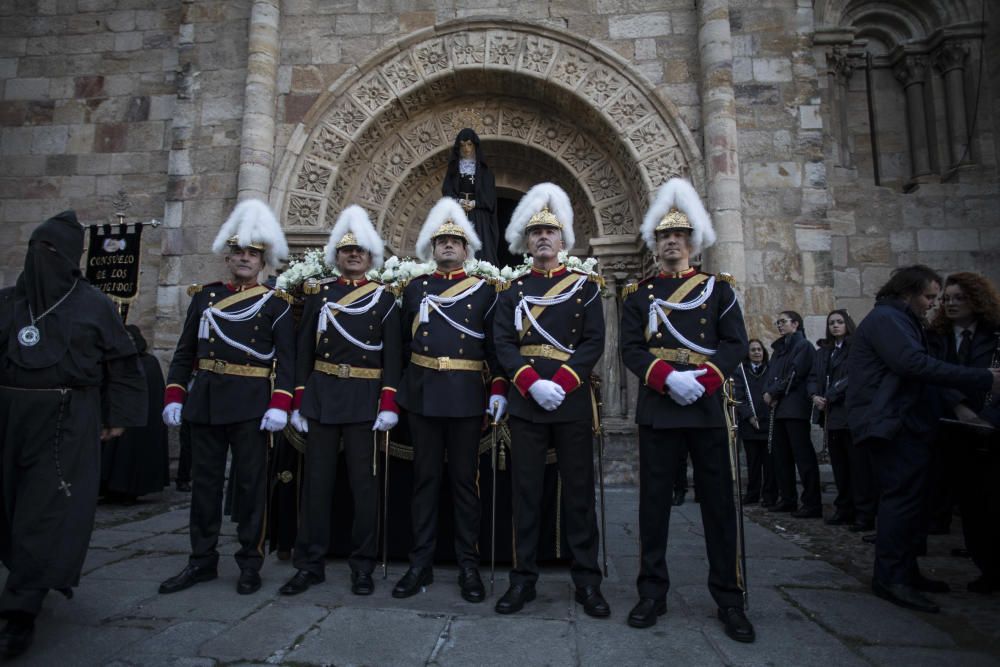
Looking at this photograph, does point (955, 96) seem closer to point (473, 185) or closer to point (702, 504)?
point (473, 185)

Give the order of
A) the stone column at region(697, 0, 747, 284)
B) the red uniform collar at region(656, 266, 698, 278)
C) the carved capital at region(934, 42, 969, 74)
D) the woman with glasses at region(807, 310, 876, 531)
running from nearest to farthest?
the red uniform collar at region(656, 266, 698, 278), the woman with glasses at region(807, 310, 876, 531), the stone column at region(697, 0, 747, 284), the carved capital at region(934, 42, 969, 74)

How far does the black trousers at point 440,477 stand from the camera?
3.66 meters

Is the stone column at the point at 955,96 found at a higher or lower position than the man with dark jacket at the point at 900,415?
higher

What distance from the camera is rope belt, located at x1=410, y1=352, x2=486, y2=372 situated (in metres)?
3.72

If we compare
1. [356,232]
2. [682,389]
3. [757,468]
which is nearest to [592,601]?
[682,389]

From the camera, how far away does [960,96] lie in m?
9.84

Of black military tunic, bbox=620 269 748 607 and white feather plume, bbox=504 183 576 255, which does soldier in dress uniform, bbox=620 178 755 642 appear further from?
white feather plume, bbox=504 183 576 255

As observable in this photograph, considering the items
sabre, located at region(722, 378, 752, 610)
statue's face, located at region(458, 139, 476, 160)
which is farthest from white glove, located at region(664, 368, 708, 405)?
statue's face, located at region(458, 139, 476, 160)

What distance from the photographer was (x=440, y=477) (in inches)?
148

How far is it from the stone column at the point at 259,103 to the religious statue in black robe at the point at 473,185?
9.41 ft

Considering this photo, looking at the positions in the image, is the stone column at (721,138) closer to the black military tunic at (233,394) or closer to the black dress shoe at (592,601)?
the black dress shoe at (592,601)

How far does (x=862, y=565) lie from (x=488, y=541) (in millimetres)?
2538

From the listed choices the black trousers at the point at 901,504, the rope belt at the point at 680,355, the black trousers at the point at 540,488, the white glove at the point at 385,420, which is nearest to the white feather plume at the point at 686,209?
the rope belt at the point at 680,355

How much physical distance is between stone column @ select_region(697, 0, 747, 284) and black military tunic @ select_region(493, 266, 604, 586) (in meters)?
4.51
